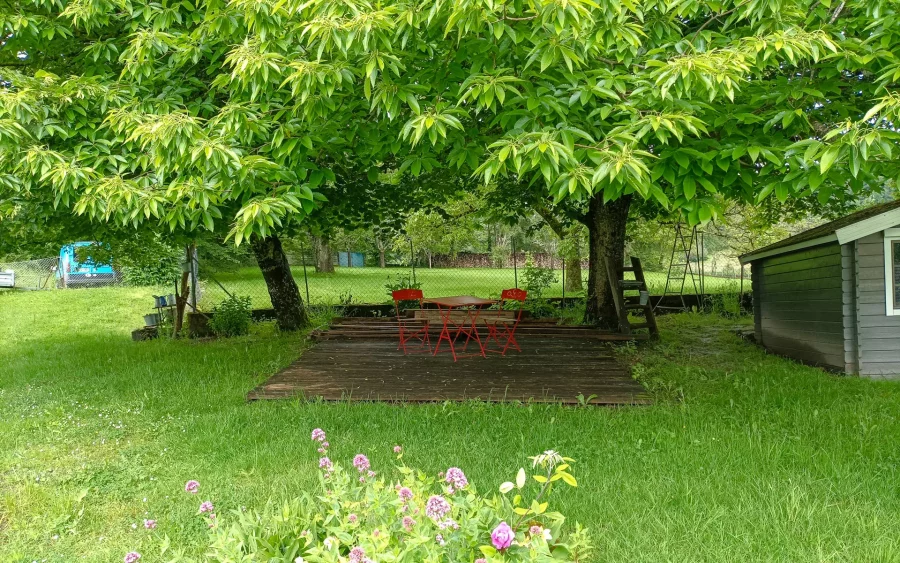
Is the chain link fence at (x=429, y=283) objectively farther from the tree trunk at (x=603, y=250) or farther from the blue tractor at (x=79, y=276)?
the blue tractor at (x=79, y=276)

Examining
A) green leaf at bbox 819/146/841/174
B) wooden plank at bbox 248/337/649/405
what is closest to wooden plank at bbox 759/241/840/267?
wooden plank at bbox 248/337/649/405

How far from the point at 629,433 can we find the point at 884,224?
5.04 m

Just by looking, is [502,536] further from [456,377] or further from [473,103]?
[456,377]

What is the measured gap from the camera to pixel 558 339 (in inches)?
376

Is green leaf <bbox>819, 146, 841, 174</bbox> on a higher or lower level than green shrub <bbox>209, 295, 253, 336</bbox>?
higher

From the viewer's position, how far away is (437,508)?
2.11 meters

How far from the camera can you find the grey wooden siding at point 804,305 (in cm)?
795

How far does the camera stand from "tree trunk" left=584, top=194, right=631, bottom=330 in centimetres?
1036

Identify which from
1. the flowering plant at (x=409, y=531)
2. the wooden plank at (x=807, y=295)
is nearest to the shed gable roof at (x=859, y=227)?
the wooden plank at (x=807, y=295)

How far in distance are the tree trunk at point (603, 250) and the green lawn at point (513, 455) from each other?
2966mm

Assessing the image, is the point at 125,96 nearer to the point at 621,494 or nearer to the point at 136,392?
the point at 136,392

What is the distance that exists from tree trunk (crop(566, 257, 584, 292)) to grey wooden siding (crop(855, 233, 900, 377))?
1247cm

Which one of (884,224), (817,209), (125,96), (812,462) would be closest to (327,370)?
(125,96)

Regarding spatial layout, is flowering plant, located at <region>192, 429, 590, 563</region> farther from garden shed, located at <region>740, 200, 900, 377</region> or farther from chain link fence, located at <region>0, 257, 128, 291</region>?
chain link fence, located at <region>0, 257, 128, 291</region>
